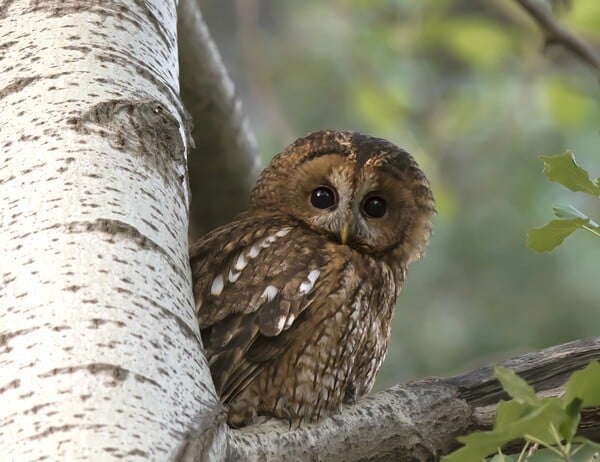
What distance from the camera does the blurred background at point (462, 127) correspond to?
363 centimetres

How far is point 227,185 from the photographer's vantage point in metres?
3.15

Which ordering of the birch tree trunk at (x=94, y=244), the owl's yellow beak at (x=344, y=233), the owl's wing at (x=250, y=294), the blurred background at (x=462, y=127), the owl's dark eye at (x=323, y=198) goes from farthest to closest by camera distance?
the blurred background at (x=462, y=127) < the owl's dark eye at (x=323, y=198) < the owl's yellow beak at (x=344, y=233) < the owl's wing at (x=250, y=294) < the birch tree trunk at (x=94, y=244)

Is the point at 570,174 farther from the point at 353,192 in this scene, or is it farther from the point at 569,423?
the point at 353,192

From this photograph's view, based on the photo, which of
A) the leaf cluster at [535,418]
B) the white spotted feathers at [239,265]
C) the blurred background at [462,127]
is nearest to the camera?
the leaf cluster at [535,418]

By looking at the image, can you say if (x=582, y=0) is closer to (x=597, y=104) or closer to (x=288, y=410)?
(x=597, y=104)

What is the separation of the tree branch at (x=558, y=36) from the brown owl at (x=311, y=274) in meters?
0.50

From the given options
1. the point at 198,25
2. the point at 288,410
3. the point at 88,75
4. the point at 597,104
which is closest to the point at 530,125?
the point at 597,104

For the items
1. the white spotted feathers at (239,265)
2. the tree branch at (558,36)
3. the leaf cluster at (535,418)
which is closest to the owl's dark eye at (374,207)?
the white spotted feathers at (239,265)

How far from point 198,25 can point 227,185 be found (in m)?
0.58

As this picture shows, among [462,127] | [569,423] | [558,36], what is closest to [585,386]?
[569,423]

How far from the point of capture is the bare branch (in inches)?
109

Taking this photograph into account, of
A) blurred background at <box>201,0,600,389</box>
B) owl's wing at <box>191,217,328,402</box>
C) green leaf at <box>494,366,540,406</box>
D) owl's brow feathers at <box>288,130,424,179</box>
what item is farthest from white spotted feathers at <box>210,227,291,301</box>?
blurred background at <box>201,0,600,389</box>

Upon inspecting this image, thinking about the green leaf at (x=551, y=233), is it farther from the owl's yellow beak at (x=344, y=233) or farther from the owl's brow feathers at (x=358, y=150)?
the owl's brow feathers at (x=358, y=150)

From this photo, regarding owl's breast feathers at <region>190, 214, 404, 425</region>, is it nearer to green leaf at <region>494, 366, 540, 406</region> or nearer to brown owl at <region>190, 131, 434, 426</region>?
brown owl at <region>190, 131, 434, 426</region>
